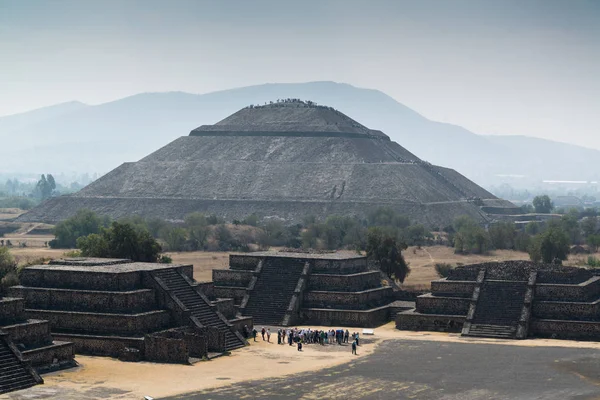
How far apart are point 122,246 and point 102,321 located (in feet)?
82.2

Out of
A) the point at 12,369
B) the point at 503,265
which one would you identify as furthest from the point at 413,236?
the point at 12,369

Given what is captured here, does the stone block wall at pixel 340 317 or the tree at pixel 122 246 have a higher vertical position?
the tree at pixel 122 246

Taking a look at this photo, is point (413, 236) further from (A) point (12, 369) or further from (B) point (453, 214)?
(A) point (12, 369)

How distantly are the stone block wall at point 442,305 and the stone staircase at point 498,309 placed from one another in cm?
105

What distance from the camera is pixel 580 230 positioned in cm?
15925

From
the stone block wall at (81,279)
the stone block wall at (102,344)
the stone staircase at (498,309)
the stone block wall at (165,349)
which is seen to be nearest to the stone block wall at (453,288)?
the stone staircase at (498,309)

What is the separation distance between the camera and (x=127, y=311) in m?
55.5

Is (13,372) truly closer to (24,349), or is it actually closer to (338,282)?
(24,349)

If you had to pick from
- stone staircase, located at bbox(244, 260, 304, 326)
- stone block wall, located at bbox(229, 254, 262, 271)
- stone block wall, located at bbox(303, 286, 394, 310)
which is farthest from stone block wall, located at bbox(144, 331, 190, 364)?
stone block wall, located at bbox(229, 254, 262, 271)

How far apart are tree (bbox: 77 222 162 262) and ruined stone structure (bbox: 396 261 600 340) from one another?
2275 cm

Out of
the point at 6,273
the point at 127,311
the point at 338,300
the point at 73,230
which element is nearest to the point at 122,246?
the point at 6,273

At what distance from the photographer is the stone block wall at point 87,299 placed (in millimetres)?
55500

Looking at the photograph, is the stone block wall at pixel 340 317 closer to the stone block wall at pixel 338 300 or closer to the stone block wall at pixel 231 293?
the stone block wall at pixel 338 300

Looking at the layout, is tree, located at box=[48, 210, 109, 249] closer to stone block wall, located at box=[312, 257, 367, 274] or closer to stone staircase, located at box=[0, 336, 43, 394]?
stone block wall, located at box=[312, 257, 367, 274]
